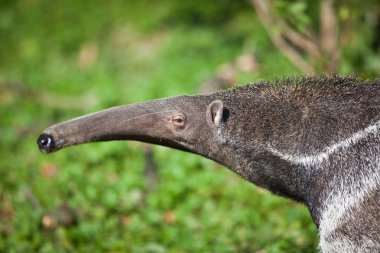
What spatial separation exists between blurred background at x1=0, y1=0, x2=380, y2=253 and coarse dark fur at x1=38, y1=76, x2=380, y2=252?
1.35 meters

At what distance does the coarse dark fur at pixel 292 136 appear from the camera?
4109mm

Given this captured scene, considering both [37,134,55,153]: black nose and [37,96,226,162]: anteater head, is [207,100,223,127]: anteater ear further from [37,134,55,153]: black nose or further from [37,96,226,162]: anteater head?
[37,134,55,153]: black nose

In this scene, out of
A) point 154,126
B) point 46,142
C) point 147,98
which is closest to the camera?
point 46,142

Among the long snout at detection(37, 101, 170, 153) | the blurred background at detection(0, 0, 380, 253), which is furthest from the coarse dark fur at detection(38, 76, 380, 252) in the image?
the blurred background at detection(0, 0, 380, 253)

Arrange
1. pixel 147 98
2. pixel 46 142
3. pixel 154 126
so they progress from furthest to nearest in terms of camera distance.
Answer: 1. pixel 147 98
2. pixel 154 126
3. pixel 46 142

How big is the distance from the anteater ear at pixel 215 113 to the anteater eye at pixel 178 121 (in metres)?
0.17

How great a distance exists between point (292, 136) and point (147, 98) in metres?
4.68

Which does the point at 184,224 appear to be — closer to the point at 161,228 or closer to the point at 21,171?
the point at 161,228

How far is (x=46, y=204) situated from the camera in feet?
22.1

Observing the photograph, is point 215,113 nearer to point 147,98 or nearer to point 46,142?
point 46,142

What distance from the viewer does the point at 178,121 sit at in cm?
435

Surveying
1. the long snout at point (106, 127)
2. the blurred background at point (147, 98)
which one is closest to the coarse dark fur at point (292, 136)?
the long snout at point (106, 127)

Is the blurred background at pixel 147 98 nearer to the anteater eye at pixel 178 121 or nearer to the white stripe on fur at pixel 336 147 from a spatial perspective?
the white stripe on fur at pixel 336 147

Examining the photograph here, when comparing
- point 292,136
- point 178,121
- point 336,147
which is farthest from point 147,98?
point 336,147
